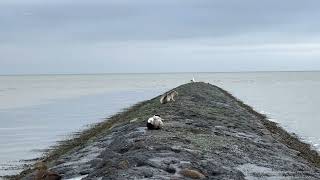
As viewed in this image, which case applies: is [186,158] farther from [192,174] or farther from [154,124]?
[154,124]

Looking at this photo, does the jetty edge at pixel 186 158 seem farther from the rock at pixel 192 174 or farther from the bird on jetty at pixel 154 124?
the bird on jetty at pixel 154 124

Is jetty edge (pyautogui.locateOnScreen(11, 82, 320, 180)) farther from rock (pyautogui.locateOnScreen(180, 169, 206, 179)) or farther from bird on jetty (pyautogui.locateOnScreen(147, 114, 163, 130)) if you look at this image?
bird on jetty (pyautogui.locateOnScreen(147, 114, 163, 130))

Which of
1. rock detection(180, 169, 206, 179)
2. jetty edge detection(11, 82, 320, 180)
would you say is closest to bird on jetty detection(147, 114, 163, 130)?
jetty edge detection(11, 82, 320, 180)

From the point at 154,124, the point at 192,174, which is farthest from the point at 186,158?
the point at 154,124

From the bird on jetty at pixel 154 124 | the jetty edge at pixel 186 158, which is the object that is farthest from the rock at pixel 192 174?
the bird on jetty at pixel 154 124

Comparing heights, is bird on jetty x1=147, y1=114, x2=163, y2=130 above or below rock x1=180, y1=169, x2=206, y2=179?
above

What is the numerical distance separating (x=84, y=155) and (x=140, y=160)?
167 inches

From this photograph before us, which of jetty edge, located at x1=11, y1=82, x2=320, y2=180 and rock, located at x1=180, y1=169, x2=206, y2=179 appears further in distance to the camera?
jetty edge, located at x1=11, y1=82, x2=320, y2=180

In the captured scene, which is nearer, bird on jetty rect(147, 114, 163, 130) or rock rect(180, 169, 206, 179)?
rock rect(180, 169, 206, 179)

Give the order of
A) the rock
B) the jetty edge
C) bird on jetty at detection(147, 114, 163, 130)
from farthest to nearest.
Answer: bird on jetty at detection(147, 114, 163, 130), the jetty edge, the rock

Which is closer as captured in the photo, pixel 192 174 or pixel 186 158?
pixel 192 174

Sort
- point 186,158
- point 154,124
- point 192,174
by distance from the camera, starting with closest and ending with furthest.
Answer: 1. point 192,174
2. point 186,158
3. point 154,124

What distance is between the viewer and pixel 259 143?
62.8ft

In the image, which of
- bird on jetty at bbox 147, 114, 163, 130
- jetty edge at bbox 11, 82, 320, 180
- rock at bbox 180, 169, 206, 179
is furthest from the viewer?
bird on jetty at bbox 147, 114, 163, 130
